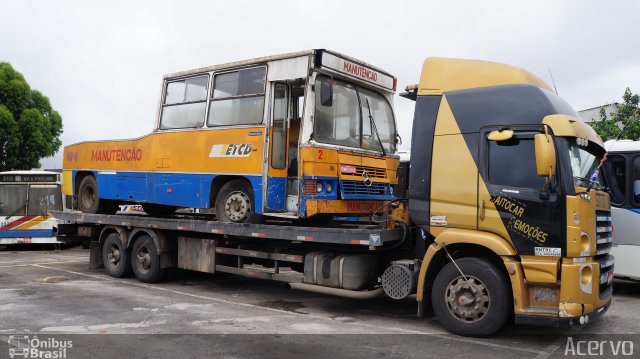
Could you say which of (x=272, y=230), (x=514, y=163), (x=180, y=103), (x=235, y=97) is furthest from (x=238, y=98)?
(x=514, y=163)

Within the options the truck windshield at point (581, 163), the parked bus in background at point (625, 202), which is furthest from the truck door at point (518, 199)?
the parked bus in background at point (625, 202)

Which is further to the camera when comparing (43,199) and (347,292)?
(43,199)

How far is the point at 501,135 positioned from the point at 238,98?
4288 millimetres

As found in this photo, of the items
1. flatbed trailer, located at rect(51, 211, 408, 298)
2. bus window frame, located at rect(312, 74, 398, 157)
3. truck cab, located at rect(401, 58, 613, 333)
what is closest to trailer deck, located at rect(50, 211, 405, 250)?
flatbed trailer, located at rect(51, 211, 408, 298)

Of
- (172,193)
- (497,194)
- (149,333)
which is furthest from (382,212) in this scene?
(172,193)

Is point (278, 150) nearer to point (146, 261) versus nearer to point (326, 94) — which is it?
point (326, 94)

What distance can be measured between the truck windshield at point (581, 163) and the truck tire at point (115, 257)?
8165 mm

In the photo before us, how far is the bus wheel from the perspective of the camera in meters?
8.49

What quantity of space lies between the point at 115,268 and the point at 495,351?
25.9 ft

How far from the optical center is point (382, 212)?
747 centimetres

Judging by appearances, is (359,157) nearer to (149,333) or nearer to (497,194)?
(497,194)

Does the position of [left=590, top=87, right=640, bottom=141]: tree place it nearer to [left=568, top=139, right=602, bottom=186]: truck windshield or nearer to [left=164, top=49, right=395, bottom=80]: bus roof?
[left=164, top=49, right=395, bottom=80]: bus roof

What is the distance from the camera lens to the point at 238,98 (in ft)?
28.6

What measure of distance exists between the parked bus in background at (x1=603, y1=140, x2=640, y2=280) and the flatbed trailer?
4.62 meters
